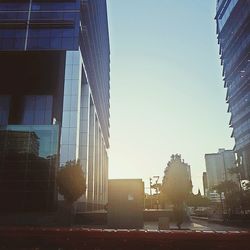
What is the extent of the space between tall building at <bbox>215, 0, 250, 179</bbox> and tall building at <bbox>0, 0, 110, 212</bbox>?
143ft

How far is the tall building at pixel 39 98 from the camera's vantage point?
130 ft

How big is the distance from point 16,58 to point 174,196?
110 ft

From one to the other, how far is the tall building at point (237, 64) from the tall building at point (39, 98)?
43.6 metres

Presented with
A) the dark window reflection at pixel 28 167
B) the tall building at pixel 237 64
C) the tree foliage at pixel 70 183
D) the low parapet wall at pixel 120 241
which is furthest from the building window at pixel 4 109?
the tall building at pixel 237 64

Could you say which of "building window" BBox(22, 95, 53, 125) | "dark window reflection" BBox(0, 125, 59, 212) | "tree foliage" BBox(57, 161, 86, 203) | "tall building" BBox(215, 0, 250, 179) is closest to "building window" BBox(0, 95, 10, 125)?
"building window" BBox(22, 95, 53, 125)

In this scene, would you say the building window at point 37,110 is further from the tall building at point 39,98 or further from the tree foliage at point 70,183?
the tree foliage at point 70,183

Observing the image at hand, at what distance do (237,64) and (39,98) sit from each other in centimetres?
5583

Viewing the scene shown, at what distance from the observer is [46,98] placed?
47.5m

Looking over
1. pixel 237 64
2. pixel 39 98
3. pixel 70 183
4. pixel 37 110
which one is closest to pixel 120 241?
pixel 70 183

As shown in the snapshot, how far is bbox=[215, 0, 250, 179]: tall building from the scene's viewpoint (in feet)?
242

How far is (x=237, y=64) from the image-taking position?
261ft

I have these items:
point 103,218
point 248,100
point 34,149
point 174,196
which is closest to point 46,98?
point 34,149

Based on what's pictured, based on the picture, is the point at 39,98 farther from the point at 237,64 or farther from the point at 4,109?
the point at 237,64

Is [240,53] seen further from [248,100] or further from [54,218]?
[54,218]
